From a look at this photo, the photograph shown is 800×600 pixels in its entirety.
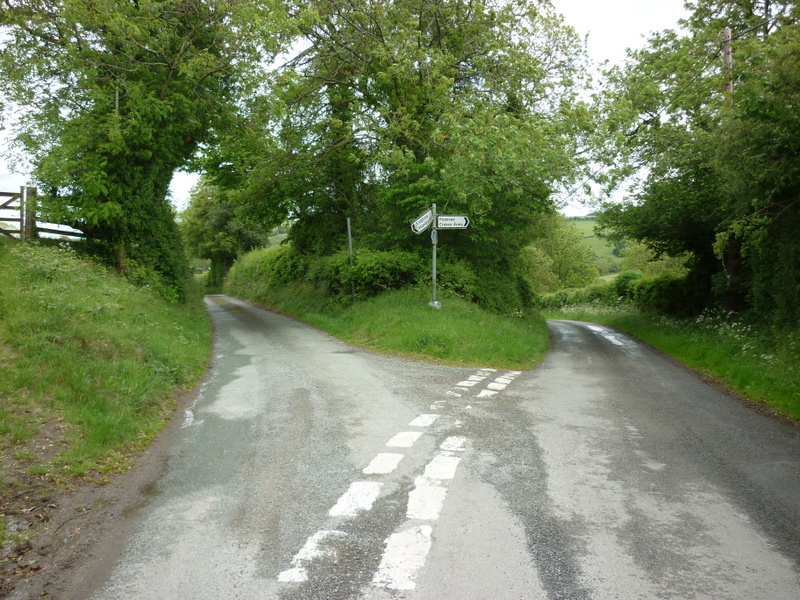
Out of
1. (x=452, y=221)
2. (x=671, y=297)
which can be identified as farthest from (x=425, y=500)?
(x=671, y=297)

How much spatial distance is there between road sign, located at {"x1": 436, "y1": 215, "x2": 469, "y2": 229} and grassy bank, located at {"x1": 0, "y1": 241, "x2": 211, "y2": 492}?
6801mm

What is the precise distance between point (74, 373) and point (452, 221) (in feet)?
32.3

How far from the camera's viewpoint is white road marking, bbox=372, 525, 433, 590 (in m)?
3.45

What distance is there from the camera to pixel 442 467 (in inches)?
215

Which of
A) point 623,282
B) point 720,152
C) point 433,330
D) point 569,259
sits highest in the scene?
point 569,259

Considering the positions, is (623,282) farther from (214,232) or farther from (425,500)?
(425,500)

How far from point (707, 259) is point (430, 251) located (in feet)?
40.8

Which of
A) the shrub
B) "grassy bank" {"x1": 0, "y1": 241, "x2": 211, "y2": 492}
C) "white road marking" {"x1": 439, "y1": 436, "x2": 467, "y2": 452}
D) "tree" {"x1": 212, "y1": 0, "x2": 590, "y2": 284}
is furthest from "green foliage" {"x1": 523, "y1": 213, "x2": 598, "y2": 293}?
"white road marking" {"x1": 439, "y1": 436, "x2": 467, "y2": 452}

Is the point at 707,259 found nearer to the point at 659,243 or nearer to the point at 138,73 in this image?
the point at 659,243

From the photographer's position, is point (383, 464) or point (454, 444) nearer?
point (383, 464)

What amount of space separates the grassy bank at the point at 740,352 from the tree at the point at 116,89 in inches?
558

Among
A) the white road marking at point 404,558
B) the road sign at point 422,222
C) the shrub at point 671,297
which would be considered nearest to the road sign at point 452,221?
the road sign at point 422,222

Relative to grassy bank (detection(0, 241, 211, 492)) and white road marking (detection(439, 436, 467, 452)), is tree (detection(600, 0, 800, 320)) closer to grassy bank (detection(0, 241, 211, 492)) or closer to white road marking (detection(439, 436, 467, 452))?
white road marking (detection(439, 436, 467, 452))

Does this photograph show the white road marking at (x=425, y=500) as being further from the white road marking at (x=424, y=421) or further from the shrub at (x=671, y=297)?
the shrub at (x=671, y=297)
